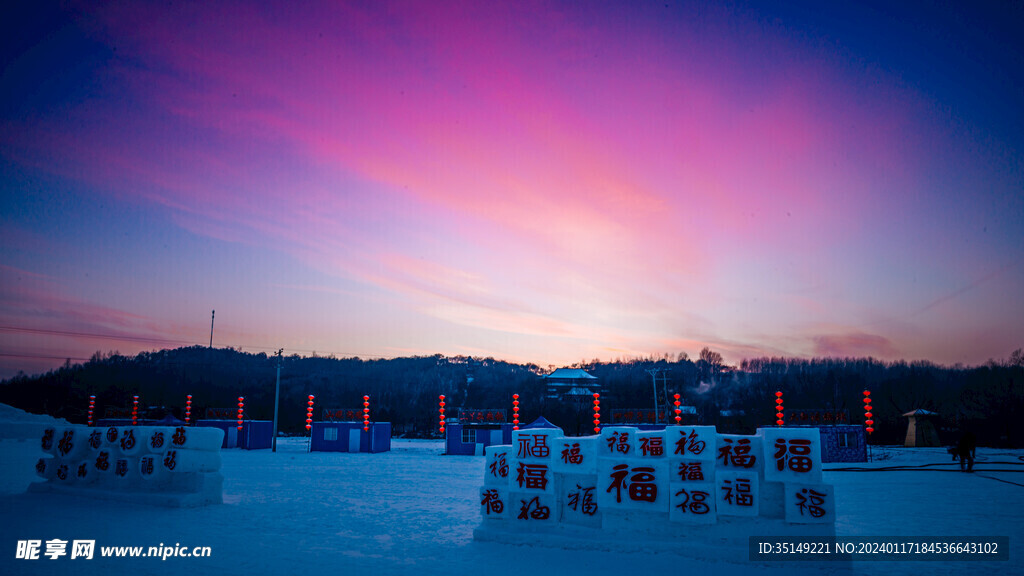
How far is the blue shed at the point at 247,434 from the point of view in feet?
147

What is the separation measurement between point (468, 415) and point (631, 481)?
109 ft

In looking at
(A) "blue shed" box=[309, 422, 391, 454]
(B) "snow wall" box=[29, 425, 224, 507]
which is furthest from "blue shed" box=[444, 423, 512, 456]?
(B) "snow wall" box=[29, 425, 224, 507]

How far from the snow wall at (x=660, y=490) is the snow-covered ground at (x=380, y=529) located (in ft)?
0.94

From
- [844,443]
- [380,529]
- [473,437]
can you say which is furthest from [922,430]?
[380,529]

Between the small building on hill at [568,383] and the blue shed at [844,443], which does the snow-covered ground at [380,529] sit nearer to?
the blue shed at [844,443]

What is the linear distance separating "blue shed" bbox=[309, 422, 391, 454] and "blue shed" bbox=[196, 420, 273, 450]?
5.39m

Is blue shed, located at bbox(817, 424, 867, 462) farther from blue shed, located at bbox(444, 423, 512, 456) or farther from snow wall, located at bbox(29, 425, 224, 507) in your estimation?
snow wall, located at bbox(29, 425, 224, 507)

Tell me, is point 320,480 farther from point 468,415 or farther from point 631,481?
point 468,415

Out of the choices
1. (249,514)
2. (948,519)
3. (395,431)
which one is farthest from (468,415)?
(395,431)

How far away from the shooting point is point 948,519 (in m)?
11.8

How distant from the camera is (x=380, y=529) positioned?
423 inches

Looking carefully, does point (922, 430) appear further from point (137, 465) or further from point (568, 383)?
point (137, 465)

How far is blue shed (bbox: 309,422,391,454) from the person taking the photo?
4156 centimetres

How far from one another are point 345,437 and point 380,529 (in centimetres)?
3304
